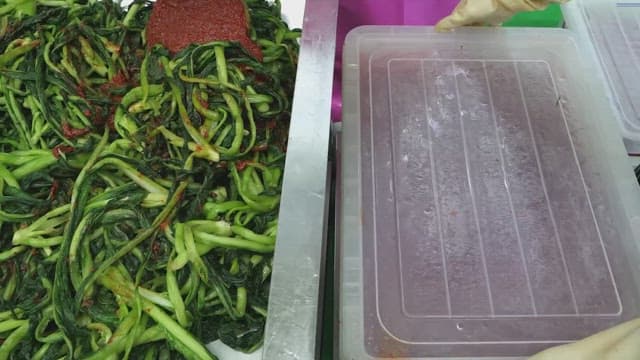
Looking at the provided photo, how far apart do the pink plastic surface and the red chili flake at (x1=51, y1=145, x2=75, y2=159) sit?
65cm

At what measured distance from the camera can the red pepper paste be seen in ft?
4.44

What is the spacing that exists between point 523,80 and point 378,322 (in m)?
0.57

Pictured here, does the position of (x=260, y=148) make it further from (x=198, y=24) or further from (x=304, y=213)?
(x=304, y=213)

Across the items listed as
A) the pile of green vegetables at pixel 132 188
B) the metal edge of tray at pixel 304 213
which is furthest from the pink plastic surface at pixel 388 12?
the metal edge of tray at pixel 304 213

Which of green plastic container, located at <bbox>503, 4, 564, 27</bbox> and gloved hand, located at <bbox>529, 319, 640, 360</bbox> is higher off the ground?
green plastic container, located at <bbox>503, 4, 564, 27</bbox>

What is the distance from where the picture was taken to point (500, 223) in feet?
2.92

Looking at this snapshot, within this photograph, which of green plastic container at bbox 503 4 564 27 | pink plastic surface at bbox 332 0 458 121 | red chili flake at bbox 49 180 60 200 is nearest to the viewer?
red chili flake at bbox 49 180 60 200

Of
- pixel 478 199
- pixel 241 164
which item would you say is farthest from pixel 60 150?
pixel 478 199

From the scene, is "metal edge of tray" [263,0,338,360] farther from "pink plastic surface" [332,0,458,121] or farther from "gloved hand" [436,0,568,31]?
"pink plastic surface" [332,0,458,121]

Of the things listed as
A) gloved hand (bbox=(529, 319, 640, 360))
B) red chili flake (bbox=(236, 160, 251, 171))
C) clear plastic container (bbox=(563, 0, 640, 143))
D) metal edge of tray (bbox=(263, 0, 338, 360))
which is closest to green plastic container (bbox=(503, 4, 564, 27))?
clear plastic container (bbox=(563, 0, 640, 143))

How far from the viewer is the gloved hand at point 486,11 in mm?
1003

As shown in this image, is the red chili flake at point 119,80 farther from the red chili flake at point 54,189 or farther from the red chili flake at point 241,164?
the red chili flake at point 241,164

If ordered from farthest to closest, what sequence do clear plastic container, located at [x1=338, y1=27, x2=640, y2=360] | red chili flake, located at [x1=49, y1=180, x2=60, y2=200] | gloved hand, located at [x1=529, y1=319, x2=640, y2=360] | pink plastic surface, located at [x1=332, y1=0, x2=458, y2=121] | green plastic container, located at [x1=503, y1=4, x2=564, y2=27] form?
pink plastic surface, located at [x1=332, y1=0, x2=458, y2=121] < green plastic container, located at [x1=503, y1=4, x2=564, y2=27] < red chili flake, located at [x1=49, y1=180, x2=60, y2=200] < clear plastic container, located at [x1=338, y1=27, x2=640, y2=360] < gloved hand, located at [x1=529, y1=319, x2=640, y2=360]

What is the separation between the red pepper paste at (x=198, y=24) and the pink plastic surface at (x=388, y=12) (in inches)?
10.3
